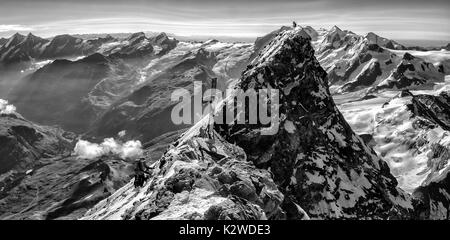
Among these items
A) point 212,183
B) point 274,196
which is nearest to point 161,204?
point 212,183

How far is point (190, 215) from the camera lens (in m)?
114
